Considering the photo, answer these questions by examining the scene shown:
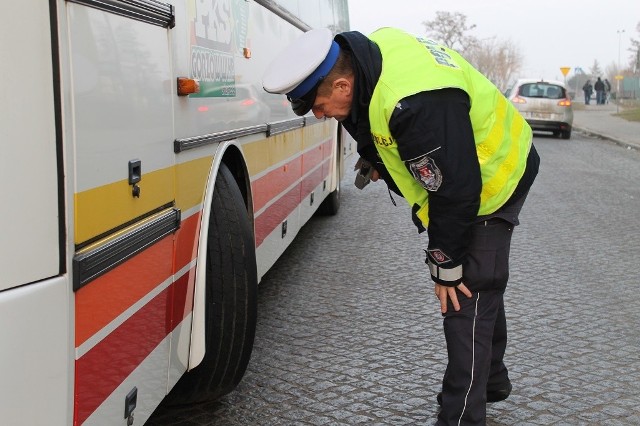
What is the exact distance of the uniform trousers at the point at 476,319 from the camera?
3.41 meters

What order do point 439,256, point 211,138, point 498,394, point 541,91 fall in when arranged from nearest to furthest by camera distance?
1. point 439,256
2. point 211,138
3. point 498,394
4. point 541,91

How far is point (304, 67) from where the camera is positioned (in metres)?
3.03

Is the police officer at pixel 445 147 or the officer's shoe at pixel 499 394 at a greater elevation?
the police officer at pixel 445 147

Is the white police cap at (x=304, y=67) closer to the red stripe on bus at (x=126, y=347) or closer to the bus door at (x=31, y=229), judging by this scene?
the red stripe on bus at (x=126, y=347)

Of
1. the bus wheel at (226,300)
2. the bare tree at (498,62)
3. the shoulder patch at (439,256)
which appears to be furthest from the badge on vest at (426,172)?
the bare tree at (498,62)

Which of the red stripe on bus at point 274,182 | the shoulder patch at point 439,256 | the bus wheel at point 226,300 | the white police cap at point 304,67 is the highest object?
the white police cap at point 304,67

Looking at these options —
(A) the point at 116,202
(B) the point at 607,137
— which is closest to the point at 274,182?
(A) the point at 116,202

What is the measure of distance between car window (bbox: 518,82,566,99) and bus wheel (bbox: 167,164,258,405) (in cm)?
2120

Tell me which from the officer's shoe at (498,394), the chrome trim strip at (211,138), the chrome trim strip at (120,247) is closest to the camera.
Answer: the chrome trim strip at (120,247)

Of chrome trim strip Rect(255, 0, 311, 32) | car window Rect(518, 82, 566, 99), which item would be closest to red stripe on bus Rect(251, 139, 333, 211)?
chrome trim strip Rect(255, 0, 311, 32)

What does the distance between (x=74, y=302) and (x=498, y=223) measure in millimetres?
1713

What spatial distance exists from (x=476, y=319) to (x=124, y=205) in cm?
141

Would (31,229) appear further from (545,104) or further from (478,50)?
Result: (478,50)

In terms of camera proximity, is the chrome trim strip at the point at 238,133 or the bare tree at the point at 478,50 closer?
the chrome trim strip at the point at 238,133
